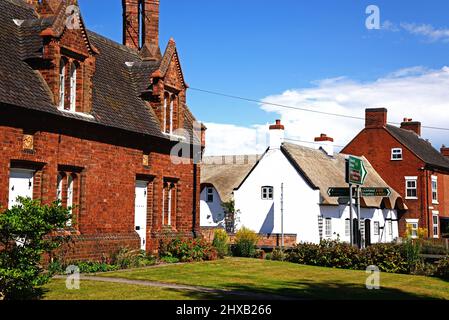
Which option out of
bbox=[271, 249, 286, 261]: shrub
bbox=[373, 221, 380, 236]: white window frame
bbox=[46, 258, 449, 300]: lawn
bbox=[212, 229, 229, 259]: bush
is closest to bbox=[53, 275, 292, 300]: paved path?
bbox=[46, 258, 449, 300]: lawn

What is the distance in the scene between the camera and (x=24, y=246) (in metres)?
12.7

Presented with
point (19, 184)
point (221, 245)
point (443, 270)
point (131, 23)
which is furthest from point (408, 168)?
point (19, 184)

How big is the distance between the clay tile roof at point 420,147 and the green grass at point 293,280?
32255 millimetres

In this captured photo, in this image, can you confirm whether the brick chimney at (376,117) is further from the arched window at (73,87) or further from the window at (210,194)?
the arched window at (73,87)

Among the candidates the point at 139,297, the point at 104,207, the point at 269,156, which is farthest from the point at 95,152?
the point at 269,156

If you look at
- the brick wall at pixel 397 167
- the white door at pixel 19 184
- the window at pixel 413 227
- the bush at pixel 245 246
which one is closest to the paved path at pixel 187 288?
the white door at pixel 19 184

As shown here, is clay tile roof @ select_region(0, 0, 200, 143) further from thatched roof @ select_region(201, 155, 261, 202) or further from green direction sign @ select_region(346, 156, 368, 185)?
thatched roof @ select_region(201, 155, 261, 202)

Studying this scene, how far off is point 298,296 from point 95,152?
9364mm

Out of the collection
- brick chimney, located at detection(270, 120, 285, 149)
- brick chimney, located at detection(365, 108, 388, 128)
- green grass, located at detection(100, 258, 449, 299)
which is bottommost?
green grass, located at detection(100, 258, 449, 299)

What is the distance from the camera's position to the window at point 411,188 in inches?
2029

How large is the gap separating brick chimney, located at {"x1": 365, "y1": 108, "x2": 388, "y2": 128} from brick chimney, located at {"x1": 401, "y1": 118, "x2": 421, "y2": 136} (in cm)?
866

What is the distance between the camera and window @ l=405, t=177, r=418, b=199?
5153 centimetres
